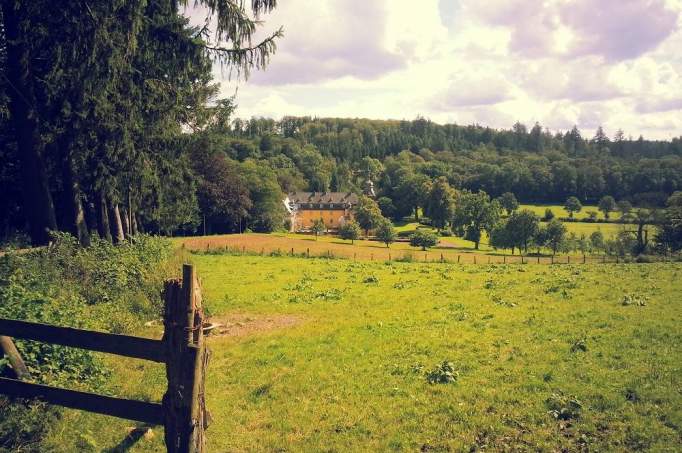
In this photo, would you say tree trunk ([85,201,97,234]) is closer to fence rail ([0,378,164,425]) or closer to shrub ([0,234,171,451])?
shrub ([0,234,171,451])

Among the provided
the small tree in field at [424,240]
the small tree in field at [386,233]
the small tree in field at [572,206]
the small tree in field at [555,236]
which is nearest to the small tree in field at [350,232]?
the small tree in field at [386,233]

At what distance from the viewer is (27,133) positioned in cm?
1293

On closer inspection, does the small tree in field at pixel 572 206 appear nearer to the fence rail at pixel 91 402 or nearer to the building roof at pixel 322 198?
the building roof at pixel 322 198

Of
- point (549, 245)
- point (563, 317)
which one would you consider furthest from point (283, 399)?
point (549, 245)

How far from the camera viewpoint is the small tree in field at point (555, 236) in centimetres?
8319

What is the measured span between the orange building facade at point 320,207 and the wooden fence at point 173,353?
124008mm

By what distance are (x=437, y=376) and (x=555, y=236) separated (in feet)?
268

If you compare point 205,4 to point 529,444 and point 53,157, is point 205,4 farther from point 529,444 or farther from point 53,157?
point 529,444

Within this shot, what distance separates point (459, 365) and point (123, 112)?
12.6 metres

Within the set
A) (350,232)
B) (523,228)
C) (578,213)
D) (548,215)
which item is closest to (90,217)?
(350,232)

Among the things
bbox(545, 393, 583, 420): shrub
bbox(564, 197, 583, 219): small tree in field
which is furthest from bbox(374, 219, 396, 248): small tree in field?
bbox(545, 393, 583, 420): shrub

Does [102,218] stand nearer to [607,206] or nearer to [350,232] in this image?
[350,232]

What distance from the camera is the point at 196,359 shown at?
5.51 metres

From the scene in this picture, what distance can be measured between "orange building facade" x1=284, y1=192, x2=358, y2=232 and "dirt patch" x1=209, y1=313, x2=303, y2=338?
A: 113 metres
